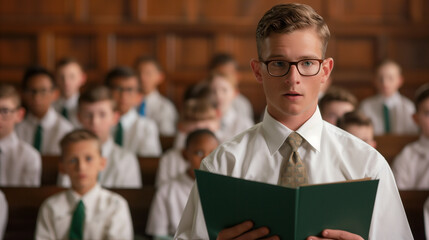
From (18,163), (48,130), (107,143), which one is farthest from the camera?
(48,130)

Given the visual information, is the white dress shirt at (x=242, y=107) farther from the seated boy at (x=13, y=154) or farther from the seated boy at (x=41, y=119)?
the seated boy at (x=13, y=154)

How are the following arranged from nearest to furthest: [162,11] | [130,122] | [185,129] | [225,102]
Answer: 1. [185,129]
2. [130,122]
3. [225,102]
4. [162,11]

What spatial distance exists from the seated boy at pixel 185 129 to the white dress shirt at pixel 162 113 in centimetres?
160

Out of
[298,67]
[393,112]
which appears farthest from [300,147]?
[393,112]

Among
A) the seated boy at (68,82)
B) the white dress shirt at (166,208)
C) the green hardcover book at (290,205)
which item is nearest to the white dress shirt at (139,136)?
the seated boy at (68,82)

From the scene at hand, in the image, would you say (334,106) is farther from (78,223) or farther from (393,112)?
(393,112)

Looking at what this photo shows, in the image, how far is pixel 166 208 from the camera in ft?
11.9

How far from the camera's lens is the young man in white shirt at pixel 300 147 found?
168 centimetres

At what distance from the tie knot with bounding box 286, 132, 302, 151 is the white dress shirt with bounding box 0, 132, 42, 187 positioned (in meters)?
3.07

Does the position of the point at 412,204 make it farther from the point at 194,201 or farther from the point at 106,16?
the point at 106,16

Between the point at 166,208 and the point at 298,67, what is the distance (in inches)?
83.7

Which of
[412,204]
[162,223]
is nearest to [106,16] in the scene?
[162,223]

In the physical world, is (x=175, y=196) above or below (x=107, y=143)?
below

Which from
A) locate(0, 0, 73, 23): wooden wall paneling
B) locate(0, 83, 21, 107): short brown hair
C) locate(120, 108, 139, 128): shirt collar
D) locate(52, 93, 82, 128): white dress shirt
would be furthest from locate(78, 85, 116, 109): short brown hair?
locate(0, 0, 73, 23): wooden wall paneling
